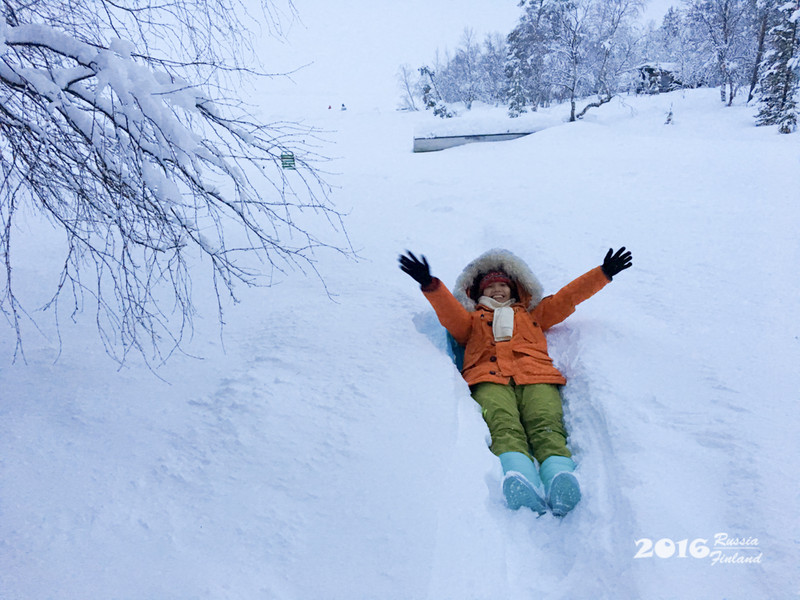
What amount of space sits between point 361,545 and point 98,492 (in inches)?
42.2

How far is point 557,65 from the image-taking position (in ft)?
61.1

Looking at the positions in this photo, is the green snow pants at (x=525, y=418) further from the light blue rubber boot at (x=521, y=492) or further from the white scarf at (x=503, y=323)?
the white scarf at (x=503, y=323)

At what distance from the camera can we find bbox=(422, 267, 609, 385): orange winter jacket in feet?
8.86

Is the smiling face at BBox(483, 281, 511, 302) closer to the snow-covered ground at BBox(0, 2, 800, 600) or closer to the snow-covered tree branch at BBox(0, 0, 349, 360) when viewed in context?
the snow-covered ground at BBox(0, 2, 800, 600)

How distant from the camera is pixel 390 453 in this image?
1972mm

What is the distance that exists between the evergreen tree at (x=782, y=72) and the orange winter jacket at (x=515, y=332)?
1264cm

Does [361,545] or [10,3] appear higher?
[10,3]

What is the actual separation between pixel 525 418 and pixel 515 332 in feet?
2.09

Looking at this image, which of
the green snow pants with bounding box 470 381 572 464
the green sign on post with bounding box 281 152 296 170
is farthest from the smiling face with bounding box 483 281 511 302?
the green sign on post with bounding box 281 152 296 170

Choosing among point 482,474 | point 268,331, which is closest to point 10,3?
point 268,331

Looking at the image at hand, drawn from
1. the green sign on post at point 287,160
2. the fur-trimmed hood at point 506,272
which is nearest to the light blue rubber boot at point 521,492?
the fur-trimmed hood at point 506,272

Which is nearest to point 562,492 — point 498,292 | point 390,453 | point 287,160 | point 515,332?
point 390,453

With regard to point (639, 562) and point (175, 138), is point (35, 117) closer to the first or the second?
point (175, 138)

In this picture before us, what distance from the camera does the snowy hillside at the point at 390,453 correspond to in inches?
60.8
